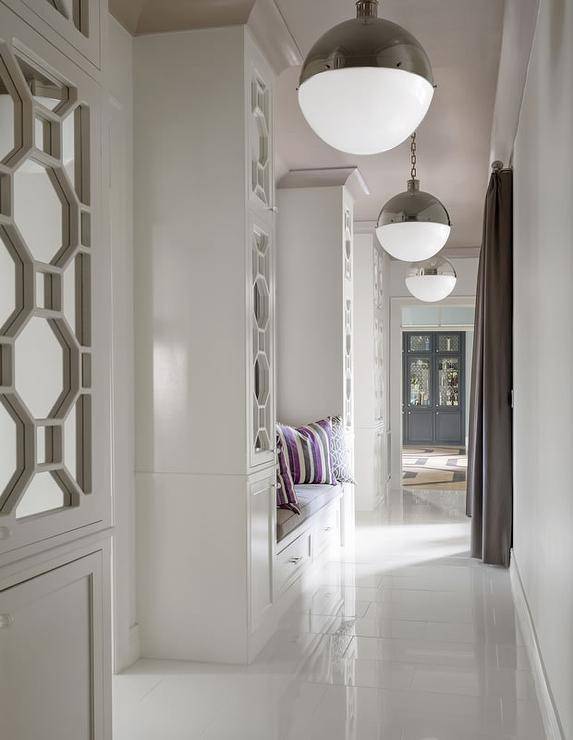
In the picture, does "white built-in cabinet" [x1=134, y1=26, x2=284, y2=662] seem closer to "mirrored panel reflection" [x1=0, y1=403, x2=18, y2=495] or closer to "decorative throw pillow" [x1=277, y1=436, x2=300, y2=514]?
"decorative throw pillow" [x1=277, y1=436, x2=300, y2=514]

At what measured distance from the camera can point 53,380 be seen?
5.65 ft

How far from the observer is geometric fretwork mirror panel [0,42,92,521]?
1.51 meters

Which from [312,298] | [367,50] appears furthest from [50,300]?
[312,298]

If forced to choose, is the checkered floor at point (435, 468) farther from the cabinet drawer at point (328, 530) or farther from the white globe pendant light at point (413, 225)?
the white globe pendant light at point (413, 225)

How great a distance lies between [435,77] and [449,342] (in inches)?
439

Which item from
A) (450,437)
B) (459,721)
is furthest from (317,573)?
(450,437)

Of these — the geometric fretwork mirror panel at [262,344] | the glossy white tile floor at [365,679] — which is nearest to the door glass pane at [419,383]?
the glossy white tile floor at [365,679]

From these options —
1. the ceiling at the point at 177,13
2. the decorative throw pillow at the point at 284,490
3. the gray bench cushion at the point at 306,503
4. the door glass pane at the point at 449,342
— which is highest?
the ceiling at the point at 177,13

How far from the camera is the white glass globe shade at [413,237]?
4.13 meters

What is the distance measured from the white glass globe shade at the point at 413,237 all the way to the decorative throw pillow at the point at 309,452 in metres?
1.51

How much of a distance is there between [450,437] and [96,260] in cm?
1363

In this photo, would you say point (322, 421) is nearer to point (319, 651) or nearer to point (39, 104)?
point (319, 651)

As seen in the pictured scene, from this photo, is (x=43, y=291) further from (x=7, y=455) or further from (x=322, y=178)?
(x=322, y=178)

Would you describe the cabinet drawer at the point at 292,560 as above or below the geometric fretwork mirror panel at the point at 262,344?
below
